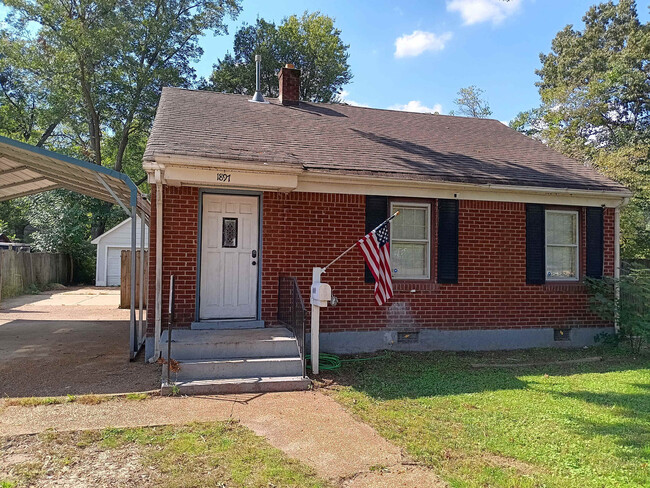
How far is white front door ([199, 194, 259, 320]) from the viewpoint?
7.25 meters

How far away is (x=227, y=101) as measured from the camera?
10391 mm

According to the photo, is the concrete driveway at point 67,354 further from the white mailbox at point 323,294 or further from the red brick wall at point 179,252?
the white mailbox at point 323,294

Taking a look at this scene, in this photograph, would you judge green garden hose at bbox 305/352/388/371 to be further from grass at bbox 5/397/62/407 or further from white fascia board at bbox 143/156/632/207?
grass at bbox 5/397/62/407

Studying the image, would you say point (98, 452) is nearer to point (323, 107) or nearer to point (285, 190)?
point (285, 190)

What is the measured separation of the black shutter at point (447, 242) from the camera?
318 inches

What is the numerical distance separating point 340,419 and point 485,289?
15.0 feet

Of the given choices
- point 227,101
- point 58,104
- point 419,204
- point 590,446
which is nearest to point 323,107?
point 227,101

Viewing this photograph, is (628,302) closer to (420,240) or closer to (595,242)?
(595,242)

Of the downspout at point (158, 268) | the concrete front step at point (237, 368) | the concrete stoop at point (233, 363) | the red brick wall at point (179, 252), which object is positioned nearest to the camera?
the concrete stoop at point (233, 363)

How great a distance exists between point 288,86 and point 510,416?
886 cm

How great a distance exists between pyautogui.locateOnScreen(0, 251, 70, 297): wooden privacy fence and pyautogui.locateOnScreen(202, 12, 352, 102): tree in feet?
48.6

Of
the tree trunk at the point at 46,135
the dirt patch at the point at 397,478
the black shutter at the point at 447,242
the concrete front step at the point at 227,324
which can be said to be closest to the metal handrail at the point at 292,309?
the concrete front step at the point at 227,324

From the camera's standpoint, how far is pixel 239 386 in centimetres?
Result: 562

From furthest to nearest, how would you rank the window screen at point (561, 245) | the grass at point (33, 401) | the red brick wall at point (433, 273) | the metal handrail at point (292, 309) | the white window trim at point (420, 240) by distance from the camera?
the window screen at point (561, 245)
the white window trim at point (420, 240)
the red brick wall at point (433, 273)
the metal handrail at point (292, 309)
the grass at point (33, 401)
